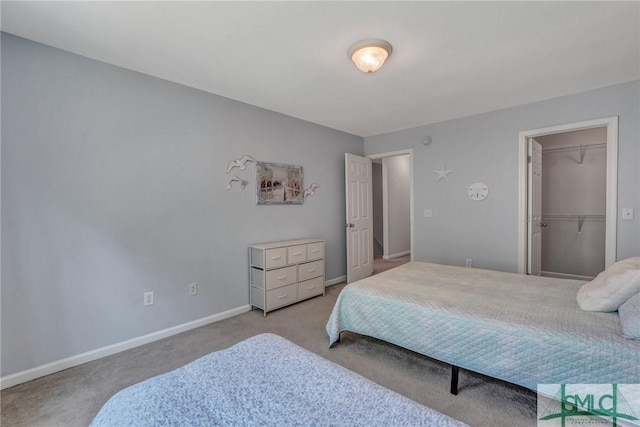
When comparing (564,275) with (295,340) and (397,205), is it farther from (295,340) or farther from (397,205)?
(295,340)

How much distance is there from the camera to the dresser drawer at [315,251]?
11.8ft

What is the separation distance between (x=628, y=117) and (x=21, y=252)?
5382mm

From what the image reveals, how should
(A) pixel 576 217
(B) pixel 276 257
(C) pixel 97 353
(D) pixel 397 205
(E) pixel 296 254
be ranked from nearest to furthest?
(C) pixel 97 353, (B) pixel 276 257, (E) pixel 296 254, (A) pixel 576 217, (D) pixel 397 205

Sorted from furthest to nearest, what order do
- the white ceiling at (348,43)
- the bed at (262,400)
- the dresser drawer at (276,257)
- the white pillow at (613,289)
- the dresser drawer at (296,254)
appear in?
the dresser drawer at (296,254) → the dresser drawer at (276,257) → the white ceiling at (348,43) → the white pillow at (613,289) → the bed at (262,400)

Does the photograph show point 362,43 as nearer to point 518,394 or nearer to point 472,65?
point 472,65

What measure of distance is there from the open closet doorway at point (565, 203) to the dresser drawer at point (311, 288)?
2486 mm

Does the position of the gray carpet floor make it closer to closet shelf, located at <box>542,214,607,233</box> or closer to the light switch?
the light switch

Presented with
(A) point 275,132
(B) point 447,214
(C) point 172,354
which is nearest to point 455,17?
(A) point 275,132

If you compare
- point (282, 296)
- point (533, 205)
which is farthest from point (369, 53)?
point (533, 205)

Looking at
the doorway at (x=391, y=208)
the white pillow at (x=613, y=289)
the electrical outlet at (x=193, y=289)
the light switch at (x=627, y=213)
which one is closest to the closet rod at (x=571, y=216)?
the light switch at (x=627, y=213)

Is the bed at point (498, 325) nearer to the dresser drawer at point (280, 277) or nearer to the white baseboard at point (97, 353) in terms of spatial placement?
the dresser drawer at point (280, 277)

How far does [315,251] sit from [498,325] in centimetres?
228

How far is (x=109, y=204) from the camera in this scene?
92.2 inches

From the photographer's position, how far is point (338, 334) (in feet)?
7.91
